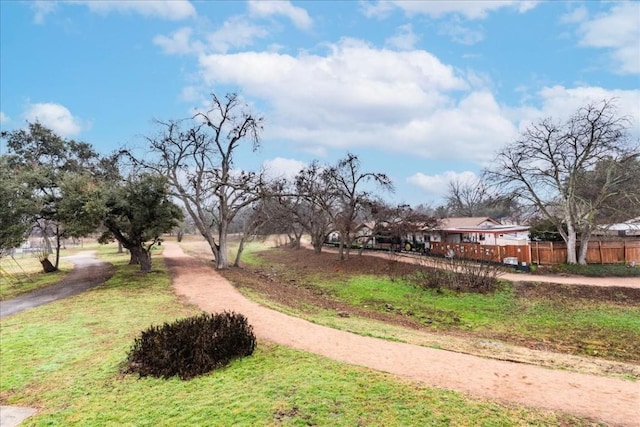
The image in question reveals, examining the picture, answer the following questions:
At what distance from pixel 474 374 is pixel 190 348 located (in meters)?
5.34

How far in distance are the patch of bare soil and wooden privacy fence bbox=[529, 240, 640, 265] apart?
16.1 ft

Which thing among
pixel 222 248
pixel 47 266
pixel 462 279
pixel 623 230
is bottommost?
pixel 462 279

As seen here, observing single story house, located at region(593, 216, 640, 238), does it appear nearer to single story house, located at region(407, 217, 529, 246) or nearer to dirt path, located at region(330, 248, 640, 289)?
single story house, located at region(407, 217, 529, 246)

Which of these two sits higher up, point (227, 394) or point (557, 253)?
point (557, 253)

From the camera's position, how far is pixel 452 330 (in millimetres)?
12484

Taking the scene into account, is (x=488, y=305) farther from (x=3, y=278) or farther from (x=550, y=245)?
(x=3, y=278)

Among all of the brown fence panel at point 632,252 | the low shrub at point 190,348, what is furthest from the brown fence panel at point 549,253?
the low shrub at point 190,348

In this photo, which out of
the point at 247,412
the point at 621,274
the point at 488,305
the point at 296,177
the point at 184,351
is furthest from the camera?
the point at 296,177

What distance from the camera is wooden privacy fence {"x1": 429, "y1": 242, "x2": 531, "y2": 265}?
21.5m

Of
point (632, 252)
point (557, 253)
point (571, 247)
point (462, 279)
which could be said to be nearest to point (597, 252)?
point (632, 252)

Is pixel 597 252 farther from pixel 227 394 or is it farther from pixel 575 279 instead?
pixel 227 394

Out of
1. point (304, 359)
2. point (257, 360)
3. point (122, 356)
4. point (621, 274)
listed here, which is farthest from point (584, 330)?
point (122, 356)

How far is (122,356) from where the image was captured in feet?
25.8

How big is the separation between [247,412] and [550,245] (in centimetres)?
2209
